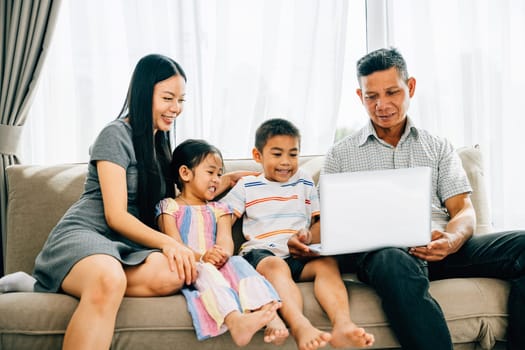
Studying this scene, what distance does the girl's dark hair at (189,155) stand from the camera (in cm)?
220

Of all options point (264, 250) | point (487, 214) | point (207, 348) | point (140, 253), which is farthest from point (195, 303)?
point (487, 214)

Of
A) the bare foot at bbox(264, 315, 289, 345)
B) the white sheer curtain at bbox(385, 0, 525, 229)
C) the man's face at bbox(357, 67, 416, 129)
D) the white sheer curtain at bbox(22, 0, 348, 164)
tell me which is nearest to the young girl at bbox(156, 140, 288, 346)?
the bare foot at bbox(264, 315, 289, 345)

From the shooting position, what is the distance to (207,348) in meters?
1.72

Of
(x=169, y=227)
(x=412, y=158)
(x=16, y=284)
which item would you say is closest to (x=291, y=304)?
(x=169, y=227)

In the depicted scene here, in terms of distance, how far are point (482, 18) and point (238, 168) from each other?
155 cm

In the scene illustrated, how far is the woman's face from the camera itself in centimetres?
209

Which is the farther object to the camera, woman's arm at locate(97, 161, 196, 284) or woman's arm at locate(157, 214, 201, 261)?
woman's arm at locate(157, 214, 201, 261)

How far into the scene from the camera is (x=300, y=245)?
1.91 metres

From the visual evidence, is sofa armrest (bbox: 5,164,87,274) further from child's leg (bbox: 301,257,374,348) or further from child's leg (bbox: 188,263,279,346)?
child's leg (bbox: 301,257,374,348)

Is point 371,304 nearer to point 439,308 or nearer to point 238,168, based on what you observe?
point 439,308

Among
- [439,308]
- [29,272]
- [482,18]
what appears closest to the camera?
[439,308]

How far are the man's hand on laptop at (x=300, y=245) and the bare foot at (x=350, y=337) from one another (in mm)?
296

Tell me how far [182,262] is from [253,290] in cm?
24

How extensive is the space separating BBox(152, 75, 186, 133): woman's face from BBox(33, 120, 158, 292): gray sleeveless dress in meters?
0.12
